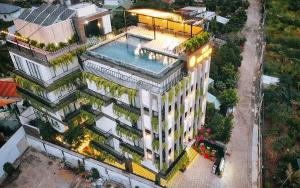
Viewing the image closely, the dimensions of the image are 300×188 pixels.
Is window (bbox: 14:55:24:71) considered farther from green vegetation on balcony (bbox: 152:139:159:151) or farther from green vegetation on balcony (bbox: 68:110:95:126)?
green vegetation on balcony (bbox: 152:139:159:151)

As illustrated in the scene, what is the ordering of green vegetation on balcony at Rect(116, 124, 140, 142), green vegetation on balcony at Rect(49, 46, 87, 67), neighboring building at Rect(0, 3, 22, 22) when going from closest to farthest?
green vegetation on balcony at Rect(116, 124, 140, 142)
green vegetation on balcony at Rect(49, 46, 87, 67)
neighboring building at Rect(0, 3, 22, 22)

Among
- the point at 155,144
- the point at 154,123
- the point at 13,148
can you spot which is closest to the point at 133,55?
the point at 154,123

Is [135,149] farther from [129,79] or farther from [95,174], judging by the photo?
[129,79]

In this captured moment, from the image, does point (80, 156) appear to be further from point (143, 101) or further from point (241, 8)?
point (241, 8)

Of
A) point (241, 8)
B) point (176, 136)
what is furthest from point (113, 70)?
point (241, 8)

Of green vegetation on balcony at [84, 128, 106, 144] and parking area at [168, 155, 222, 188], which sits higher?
green vegetation on balcony at [84, 128, 106, 144]

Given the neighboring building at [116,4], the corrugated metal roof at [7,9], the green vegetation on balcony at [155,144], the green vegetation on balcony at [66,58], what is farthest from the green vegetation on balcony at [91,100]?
the corrugated metal roof at [7,9]

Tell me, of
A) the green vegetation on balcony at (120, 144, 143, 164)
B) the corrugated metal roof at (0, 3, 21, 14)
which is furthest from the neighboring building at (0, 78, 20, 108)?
the corrugated metal roof at (0, 3, 21, 14)
